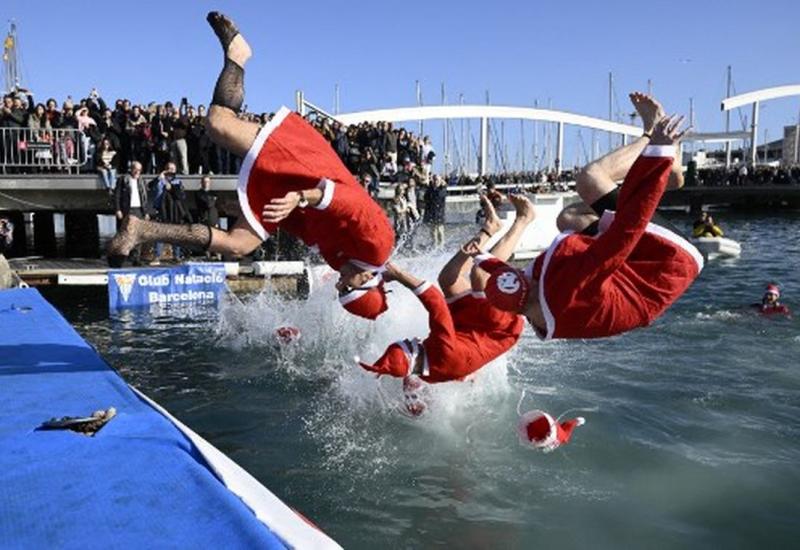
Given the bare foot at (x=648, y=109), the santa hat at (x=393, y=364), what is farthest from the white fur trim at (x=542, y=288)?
the santa hat at (x=393, y=364)

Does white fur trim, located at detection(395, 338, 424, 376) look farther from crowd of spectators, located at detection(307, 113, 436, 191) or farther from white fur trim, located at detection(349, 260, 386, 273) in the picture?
crowd of spectators, located at detection(307, 113, 436, 191)

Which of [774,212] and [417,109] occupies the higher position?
[417,109]

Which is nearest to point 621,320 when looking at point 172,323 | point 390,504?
point 390,504

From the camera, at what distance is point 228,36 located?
5.32 metres

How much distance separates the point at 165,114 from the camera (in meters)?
18.5

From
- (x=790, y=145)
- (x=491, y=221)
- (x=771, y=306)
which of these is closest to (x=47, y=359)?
(x=491, y=221)

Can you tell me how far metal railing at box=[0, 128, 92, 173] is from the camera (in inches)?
674

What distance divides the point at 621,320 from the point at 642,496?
1741 millimetres

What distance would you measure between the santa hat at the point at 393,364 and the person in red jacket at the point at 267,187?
1299 mm

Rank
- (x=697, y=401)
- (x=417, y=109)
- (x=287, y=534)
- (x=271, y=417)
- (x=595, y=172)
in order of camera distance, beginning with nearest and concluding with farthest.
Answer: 1. (x=287, y=534)
2. (x=595, y=172)
3. (x=271, y=417)
4. (x=697, y=401)
5. (x=417, y=109)

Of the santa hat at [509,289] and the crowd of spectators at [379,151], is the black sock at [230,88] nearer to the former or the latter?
the santa hat at [509,289]

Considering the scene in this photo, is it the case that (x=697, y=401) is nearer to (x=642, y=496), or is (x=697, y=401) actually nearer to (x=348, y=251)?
(x=642, y=496)

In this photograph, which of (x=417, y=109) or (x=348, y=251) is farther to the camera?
(x=417, y=109)

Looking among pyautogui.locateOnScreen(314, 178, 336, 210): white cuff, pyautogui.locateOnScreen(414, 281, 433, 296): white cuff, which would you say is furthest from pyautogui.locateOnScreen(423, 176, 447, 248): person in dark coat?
pyautogui.locateOnScreen(314, 178, 336, 210): white cuff
